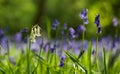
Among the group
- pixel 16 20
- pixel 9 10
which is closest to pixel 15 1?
pixel 16 20

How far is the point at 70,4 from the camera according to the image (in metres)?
19.8

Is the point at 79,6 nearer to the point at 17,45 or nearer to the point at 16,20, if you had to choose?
the point at 16,20

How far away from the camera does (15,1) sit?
17.9 meters

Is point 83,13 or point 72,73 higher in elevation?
point 83,13

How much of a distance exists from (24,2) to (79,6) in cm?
246

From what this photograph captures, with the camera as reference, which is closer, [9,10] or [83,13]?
[83,13]

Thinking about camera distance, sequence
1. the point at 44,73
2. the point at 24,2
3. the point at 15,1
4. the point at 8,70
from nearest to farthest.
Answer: the point at 8,70
the point at 44,73
the point at 15,1
the point at 24,2

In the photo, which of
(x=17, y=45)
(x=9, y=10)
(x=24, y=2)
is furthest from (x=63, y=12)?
(x=17, y=45)

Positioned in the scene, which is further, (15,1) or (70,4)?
(70,4)

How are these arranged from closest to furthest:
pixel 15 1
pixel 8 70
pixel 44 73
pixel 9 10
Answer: pixel 8 70 → pixel 44 73 → pixel 9 10 → pixel 15 1

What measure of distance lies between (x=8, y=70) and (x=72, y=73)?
0.36m

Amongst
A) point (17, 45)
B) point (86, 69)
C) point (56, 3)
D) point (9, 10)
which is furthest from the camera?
point (56, 3)

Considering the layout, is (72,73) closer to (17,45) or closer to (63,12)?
(17,45)

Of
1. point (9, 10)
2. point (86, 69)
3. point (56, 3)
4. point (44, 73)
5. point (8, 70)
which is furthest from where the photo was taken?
point (56, 3)
